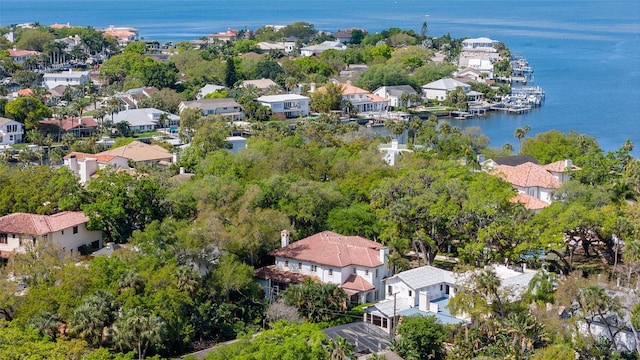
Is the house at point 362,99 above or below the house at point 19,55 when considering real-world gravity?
below

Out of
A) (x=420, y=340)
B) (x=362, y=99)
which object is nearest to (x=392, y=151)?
(x=420, y=340)

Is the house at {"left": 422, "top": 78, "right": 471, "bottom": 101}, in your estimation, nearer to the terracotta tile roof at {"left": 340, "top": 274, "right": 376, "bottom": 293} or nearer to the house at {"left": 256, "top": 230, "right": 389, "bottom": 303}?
the house at {"left": 256, "top": 230, "right": 389, "bottom": 303}

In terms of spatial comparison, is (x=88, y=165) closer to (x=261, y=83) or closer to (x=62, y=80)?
(x=261, y=83)

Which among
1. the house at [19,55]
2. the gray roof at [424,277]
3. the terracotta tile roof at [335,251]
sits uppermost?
the house at [19,55]

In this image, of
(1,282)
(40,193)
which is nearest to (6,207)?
(40,193)

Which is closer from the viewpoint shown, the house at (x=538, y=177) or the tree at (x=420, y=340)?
the tree at (x=420, y=340)

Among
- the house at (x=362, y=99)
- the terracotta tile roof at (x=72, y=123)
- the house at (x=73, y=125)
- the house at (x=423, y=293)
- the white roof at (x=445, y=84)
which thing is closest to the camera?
the house at (x=423, y=293)

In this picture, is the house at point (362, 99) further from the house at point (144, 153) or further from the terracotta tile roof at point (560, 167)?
the terracotta tile roof at point (560, 167)

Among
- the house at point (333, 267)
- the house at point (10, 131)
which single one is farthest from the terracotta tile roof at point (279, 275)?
the house at point (10, 131)
